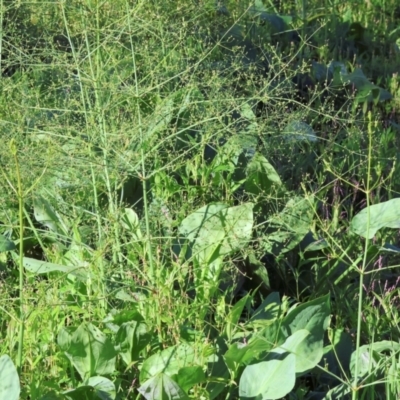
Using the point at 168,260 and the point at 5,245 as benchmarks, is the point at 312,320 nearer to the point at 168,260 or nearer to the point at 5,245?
the point at 168,260

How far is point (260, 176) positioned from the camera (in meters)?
2.62

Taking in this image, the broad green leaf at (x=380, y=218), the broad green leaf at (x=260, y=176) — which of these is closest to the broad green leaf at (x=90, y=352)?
→ the broad green leaf at (x=380, y=218)

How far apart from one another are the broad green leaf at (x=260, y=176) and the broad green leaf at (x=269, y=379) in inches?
32.1

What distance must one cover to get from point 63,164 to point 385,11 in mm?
3367

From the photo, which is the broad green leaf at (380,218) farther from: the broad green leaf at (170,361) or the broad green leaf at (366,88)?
the broad green leaf at (366,88)

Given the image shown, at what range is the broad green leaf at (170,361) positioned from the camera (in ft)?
6.12

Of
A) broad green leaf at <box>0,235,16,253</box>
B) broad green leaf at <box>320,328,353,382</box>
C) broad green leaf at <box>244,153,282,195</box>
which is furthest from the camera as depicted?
broad green leaf at <box>244,153,282,195</box>

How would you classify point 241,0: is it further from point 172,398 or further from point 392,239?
point 172,398

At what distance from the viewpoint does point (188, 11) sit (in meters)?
2.66

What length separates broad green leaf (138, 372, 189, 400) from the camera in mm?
1714

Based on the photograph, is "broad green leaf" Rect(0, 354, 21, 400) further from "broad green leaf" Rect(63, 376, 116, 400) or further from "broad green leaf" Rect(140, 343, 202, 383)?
"broad green leaf" Rect(140, 343, 202, 383)

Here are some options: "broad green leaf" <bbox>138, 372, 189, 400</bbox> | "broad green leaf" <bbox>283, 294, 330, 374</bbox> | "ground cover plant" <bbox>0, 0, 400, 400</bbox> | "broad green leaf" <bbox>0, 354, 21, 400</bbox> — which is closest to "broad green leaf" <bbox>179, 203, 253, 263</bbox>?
"ground cover plant" <bbox>0, 0, 400, 400</bbox>

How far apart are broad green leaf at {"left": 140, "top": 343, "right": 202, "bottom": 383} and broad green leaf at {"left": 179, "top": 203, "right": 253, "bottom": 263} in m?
0.33

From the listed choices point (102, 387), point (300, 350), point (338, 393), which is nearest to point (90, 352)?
point (102, 387)
